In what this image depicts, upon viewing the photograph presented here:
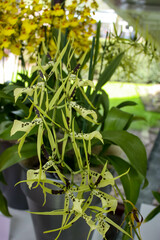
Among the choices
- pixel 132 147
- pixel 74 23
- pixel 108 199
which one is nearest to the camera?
pixel 108 199

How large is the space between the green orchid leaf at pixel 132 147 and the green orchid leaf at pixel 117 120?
0.10 metres

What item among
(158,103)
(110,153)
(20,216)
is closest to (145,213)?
(110,153)

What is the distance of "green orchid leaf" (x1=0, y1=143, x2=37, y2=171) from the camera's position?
0.51 meters

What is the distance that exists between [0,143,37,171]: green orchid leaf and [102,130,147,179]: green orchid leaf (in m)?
0.13

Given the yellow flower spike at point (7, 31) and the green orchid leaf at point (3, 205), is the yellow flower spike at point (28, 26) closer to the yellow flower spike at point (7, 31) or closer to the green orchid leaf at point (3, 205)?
the yellow flower spike at point (7, 31)

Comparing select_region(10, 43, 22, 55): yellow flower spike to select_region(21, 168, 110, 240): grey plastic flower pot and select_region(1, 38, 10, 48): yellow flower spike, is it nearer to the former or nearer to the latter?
select_region(1, 38, 10, 48): yellow flower spike

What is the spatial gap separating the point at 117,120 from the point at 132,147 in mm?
137

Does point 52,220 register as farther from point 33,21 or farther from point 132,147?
point 33,21

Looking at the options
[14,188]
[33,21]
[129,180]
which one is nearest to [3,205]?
[14,188]

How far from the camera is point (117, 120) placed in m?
0.63

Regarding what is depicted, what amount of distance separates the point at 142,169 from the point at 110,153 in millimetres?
138

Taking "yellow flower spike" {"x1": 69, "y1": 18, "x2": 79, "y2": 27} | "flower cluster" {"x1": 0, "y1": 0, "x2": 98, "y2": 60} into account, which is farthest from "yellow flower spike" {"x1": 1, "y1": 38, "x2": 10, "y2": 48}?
"yellow flower spike" {"x1": 69, "y1": 18, "x2": 79, "y2": 27}

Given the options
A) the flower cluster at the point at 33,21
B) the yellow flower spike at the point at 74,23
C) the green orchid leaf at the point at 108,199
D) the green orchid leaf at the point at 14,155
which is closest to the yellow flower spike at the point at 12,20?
the flower cluster at the point at 33,21

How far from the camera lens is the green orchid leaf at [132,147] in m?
0.48
